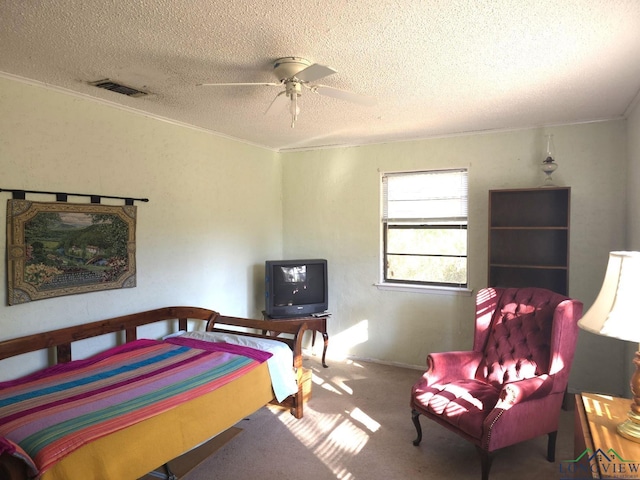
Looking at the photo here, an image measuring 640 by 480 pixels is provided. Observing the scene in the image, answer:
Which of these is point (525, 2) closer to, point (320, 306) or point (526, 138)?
point (526, 138)

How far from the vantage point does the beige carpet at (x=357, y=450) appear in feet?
8.32

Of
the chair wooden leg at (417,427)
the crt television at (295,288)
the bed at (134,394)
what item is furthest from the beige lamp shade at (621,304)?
the crt television at (295,288)

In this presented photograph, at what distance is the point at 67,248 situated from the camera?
114 inches

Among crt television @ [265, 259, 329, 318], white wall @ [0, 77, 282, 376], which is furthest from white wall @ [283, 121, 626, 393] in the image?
white wall @ [0, 77, 282, 376]

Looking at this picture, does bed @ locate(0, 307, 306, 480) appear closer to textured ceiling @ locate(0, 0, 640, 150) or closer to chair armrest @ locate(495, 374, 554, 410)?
chair armrest @ locate(495, 374, 554, 410)

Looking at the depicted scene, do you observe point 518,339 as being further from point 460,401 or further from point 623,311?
point 623,311

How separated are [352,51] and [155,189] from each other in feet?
7.02

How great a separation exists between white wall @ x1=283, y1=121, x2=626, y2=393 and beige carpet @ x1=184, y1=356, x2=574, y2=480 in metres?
0.84

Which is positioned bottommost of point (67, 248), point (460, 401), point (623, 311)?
point (460, 401)

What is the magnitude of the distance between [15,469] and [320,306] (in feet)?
10.0

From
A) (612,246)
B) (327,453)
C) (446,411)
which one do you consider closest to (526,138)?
(612,246)

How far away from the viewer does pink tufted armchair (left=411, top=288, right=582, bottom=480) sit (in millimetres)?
2393

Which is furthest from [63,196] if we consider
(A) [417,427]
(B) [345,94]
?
(A) [417,427]

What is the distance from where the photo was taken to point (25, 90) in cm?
266
